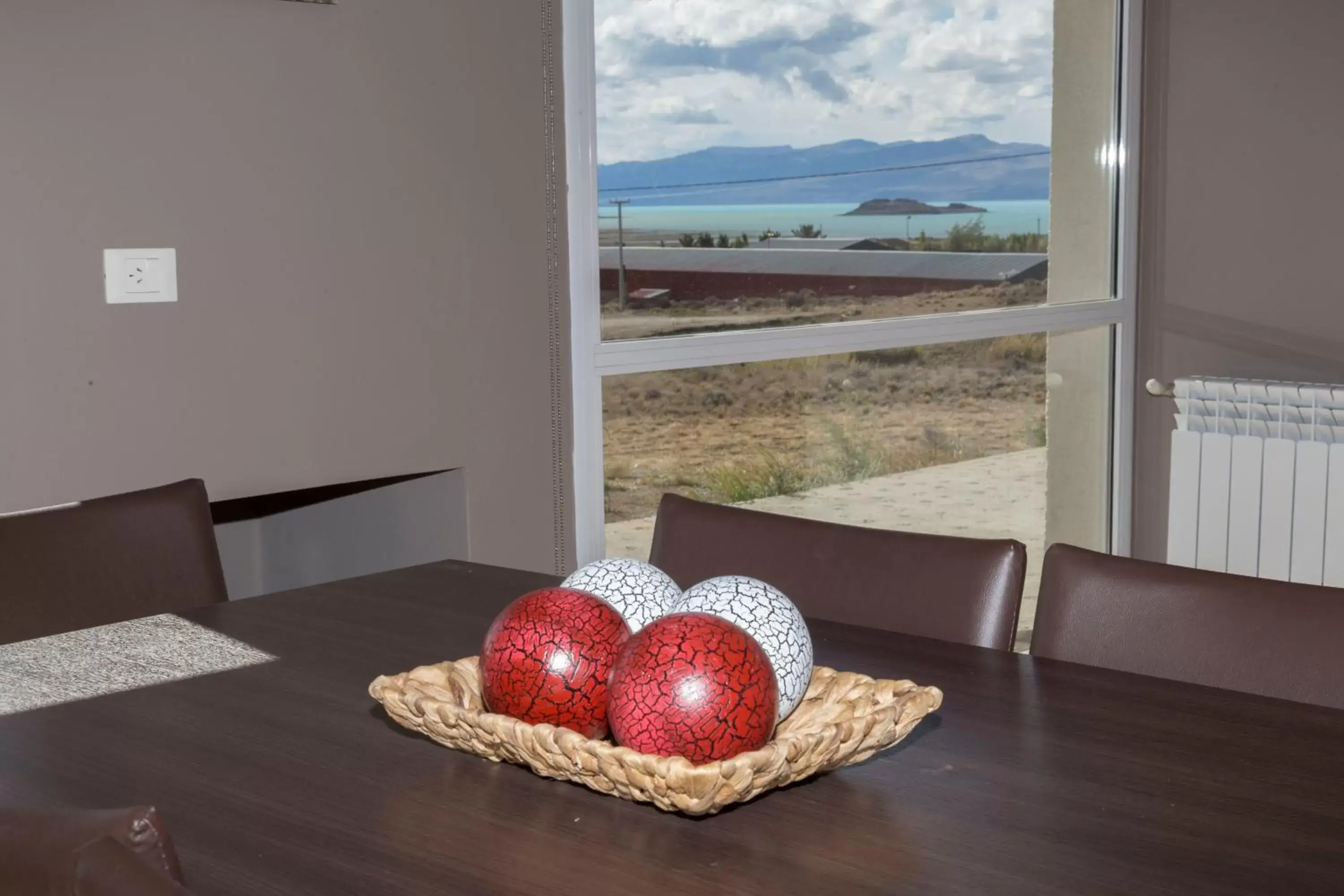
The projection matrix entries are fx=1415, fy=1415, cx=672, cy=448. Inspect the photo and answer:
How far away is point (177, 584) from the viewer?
1.87 meters

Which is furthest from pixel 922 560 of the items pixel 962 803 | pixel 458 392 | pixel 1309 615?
pixel 458 392

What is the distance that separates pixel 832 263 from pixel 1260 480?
1270mm

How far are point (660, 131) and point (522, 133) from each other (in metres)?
0.33

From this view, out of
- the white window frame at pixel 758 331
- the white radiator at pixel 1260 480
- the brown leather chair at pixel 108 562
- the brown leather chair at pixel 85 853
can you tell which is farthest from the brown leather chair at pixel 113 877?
the white radiator at pixel 1260 480

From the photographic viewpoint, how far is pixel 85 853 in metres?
0.64

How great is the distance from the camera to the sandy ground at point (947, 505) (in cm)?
331

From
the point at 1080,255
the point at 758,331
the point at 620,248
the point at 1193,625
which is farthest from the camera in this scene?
the point at 1080,255

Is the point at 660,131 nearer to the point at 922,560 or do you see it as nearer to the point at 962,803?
the point at 922,560

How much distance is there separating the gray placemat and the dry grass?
1.55 meters

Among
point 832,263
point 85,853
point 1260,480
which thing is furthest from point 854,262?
point 85,853

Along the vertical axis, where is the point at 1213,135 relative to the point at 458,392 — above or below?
above

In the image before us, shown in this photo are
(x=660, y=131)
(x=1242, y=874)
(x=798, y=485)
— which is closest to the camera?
(x=1242, y=874)

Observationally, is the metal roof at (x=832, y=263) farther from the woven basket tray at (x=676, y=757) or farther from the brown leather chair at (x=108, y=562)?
the woven basket tray at (x=676, y=757)

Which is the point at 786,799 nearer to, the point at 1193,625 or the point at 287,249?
the point at 1193,625
